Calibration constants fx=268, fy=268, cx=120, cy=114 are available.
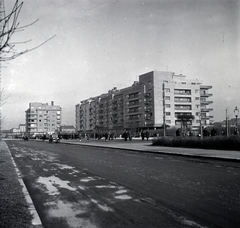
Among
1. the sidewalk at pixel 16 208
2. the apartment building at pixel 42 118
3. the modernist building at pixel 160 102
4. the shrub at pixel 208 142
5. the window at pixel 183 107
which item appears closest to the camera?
the sidewalk at pixel 16 208

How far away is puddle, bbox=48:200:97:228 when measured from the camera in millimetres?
4043

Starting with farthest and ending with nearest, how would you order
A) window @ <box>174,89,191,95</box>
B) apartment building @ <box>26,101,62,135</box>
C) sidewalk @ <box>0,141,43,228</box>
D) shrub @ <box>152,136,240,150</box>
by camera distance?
1. apartment building @ <box>26,101,62,135</box>
2. window @ <box>174,89,191,95</box>
3. shrub @ <box>152,136,240,150</box>
4. sidewalk @ <box>0,141,43,228</box>

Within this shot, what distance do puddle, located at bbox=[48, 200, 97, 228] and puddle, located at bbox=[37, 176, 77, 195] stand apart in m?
1.12

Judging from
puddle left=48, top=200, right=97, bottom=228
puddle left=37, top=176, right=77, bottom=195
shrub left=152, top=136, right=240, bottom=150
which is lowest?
puddle left=37, top=176, right=77, bottom=195

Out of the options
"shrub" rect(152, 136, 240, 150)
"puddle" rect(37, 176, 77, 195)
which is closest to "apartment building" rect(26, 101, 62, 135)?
"shrub" rect(152, 136, 240, 150)

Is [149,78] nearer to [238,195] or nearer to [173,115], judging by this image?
[173,115]

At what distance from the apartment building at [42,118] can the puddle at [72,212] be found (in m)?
143

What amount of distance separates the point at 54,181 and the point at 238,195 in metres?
4.90

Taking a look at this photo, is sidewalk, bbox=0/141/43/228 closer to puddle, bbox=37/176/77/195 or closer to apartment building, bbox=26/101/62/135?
puddle, bbox=37/176/77/195

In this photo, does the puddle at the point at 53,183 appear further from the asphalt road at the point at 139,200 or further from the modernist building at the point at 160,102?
the modernist building at the point at 160,102

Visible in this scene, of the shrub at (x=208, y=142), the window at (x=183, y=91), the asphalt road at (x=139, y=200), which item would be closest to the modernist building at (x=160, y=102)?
the window at (x=183, y=91)

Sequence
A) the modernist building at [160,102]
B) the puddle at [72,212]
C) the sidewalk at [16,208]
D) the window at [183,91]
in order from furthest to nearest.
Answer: the window at [183,91]
the modernist building at [160,102]
the puddle at [72,212]
the sidewalk at [16,208]

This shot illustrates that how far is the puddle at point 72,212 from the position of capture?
4043 millimetres

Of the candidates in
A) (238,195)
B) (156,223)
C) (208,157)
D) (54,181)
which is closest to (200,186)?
(238,195)
